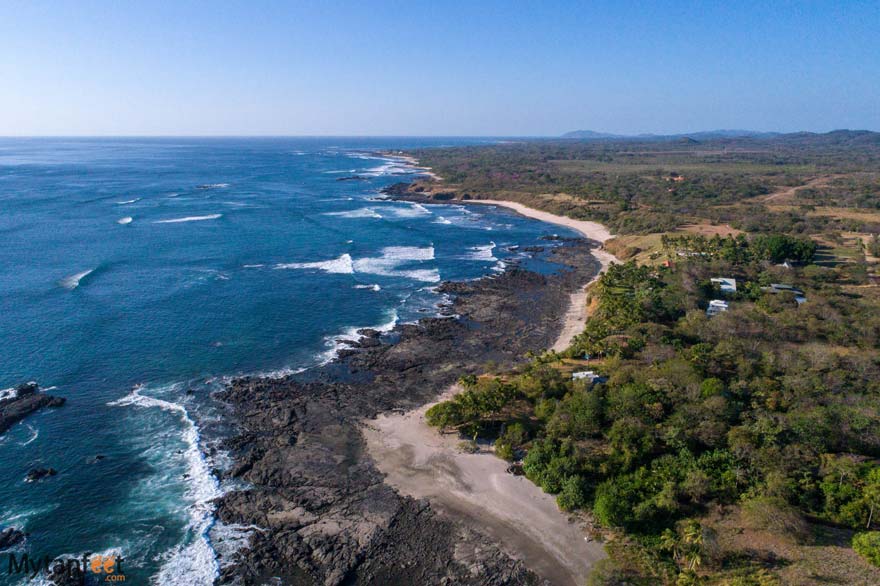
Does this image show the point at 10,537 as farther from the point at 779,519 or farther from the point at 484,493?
the point at 779,519

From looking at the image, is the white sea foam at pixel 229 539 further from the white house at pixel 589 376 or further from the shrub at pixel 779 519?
the shrub at pixel 779 519

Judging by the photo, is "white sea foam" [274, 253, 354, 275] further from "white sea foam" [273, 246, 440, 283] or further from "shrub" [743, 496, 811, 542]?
"shrub" [743, 496, 811, 542]

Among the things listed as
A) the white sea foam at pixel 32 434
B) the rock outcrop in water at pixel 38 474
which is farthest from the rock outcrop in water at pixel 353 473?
the white sea foam at pixel 32 434

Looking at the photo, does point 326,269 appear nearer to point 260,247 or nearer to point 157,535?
point 260,247

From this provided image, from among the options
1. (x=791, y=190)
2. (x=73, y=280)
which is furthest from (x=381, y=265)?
(x=791, y=190)

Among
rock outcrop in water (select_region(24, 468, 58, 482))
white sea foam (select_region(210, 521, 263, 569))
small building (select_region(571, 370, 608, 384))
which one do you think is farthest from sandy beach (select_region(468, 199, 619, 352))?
rock outcrop in water (select_region(24, 468, 58, 482))

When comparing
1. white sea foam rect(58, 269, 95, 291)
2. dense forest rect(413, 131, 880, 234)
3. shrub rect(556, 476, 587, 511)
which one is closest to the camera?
shrub rect(556, 476, 587, 511)
